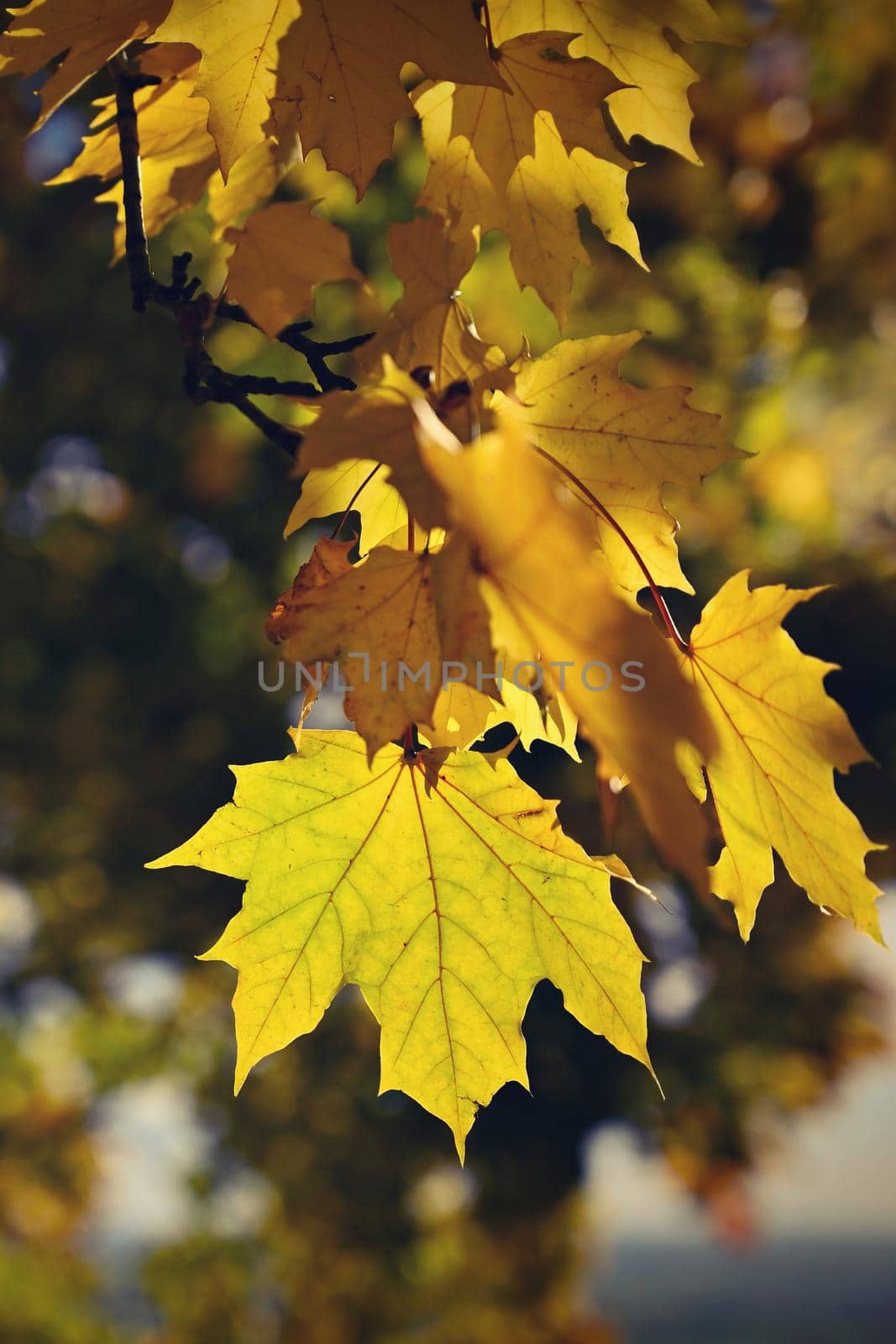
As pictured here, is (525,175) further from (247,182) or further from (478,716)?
(478,716)

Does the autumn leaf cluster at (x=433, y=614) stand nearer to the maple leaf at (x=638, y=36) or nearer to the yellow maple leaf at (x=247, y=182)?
the maple leaf at (x=638, y=36)

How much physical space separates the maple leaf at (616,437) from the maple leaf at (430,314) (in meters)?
0.07

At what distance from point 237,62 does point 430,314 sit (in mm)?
289

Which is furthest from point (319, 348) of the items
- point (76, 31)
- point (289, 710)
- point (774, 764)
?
point (289, 710)

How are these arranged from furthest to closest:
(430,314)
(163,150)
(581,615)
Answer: (163,150)
(430,314)
(581,615)

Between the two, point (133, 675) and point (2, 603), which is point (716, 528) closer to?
point (133, 675)

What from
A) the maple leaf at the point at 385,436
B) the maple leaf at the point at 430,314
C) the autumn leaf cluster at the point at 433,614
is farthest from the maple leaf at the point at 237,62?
the maple leaf at the point at 385,436

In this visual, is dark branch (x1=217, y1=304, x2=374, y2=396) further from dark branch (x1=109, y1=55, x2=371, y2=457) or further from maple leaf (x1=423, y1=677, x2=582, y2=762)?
maple leaf (x1=423, y1=677, x2=582, y2=762)

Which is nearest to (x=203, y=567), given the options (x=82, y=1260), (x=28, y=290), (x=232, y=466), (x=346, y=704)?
(x=232, y=466)

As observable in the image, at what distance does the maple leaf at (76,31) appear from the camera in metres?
0.62

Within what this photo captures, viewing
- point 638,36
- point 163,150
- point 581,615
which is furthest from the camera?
point 163,150

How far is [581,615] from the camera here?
13.6 inches

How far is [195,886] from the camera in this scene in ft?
16.3

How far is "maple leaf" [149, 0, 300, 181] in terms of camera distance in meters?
0.59
